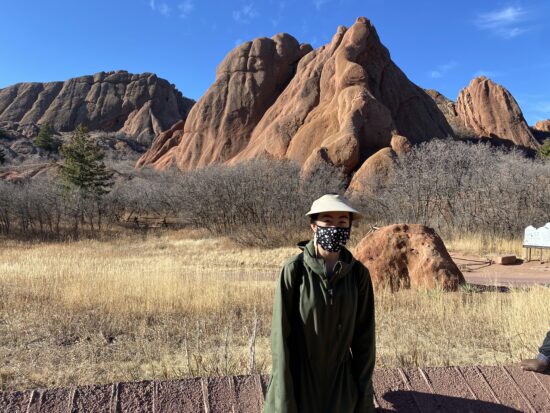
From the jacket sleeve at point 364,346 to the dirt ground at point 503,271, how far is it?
839 centimetres

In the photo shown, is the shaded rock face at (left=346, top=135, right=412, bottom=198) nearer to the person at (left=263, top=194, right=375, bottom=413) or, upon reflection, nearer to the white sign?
the white sign

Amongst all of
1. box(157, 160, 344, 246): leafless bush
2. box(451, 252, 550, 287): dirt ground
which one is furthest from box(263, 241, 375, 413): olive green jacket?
box(157, 160, 344, 246): leafless bush

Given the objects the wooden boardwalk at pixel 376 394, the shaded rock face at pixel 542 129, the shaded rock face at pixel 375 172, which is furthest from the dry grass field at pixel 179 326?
the shaded rock face at pixel 542 129

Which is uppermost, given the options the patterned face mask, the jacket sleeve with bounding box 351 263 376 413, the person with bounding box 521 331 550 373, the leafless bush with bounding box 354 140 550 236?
the leafless bush with bounding box 354 140 550 236

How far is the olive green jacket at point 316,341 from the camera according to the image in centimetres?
213

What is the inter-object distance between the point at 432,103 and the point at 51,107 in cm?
7666

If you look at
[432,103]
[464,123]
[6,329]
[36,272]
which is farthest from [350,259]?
[464,123]

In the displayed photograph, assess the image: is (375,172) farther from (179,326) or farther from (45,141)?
(45,141)

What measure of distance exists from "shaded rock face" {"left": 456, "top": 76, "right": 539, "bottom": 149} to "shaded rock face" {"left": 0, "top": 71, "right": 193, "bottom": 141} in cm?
5651

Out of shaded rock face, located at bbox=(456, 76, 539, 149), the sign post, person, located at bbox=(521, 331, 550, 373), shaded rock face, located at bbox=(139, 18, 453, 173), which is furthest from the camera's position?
shaded rock face, located at bbox=(456, 76, 539, 149)

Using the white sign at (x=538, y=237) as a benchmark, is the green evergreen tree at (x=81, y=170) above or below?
above

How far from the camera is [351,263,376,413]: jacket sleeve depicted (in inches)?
89.0

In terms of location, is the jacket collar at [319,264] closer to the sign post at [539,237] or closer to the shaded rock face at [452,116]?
the sign post at [539,237]

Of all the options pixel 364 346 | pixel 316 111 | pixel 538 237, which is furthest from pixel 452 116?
pixel 364 346
